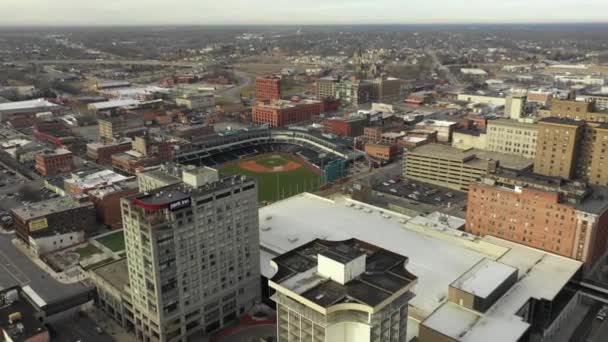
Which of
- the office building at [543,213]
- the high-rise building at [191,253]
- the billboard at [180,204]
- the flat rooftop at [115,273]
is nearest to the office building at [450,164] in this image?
the office building at [543,213]

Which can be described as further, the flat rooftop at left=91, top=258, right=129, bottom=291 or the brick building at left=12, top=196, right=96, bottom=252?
the brick building at left=12, top=196, right=96, bottom=252

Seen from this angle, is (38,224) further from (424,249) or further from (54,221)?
(424,249)

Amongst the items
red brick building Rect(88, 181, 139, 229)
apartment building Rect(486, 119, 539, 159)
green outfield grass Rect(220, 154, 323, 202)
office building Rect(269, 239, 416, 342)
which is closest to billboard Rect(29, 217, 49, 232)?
red brick building Rect(88, 181, 139, 229)

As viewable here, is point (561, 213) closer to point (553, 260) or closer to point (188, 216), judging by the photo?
point (553, 260)

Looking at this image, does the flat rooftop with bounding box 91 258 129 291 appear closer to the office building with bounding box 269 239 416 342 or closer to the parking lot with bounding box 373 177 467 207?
the office building with bounding box 269 239 416 342

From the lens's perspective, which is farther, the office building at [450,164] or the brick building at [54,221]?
the office building at [450,164]

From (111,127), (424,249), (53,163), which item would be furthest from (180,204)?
(111,127)

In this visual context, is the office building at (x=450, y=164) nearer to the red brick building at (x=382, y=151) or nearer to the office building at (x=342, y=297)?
the red brick building at (x=382, y=151)
